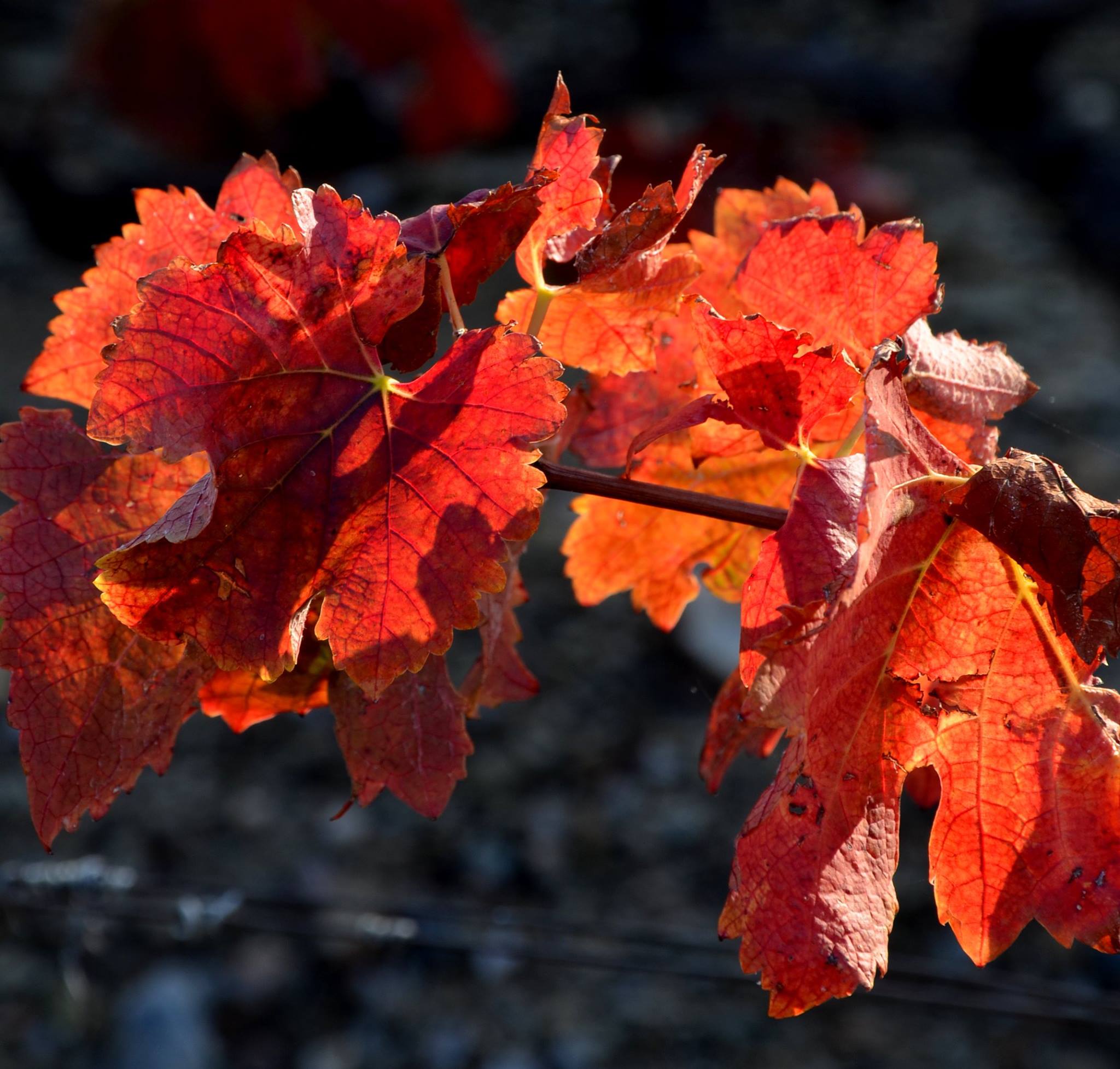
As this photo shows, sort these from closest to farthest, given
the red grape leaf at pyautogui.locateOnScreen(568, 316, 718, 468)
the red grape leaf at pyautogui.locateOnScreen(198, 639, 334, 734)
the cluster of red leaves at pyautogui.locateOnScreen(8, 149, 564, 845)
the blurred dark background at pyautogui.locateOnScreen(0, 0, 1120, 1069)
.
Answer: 1. the cluster of red leaves at pyautogui.locateOnScreen(8, 149, 564, 845)
2. the red grape leaf at pyautogui.locateOnScreen(198, 639, 334, 734)
3. the red grape leaf at pyautogui.locateOnScreen(568, 316, 718, 468)
4. the blurred dark background at pyautogui.locateOnScreen(0, 0, 1120, 1069)

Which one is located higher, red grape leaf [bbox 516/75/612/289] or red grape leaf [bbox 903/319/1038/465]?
red grape leaf [bbox 516/75/612/289]

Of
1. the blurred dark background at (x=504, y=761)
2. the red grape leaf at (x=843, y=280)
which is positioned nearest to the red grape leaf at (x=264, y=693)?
the red grape leaf at (x=843, y=280)

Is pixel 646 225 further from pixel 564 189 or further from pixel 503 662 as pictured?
pixel 503 662

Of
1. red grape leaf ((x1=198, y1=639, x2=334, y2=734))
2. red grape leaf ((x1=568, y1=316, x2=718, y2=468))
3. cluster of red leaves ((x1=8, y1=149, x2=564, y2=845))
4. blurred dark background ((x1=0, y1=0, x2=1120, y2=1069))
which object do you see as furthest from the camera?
blurred dark background ((x1=0, y1=0, x2=1120, y2=1069))

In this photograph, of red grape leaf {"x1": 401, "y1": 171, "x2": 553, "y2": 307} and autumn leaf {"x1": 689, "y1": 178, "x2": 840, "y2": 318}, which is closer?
red grape leaf {"x1": 401, "y1": 171, "x2": 553, "y2": 307}

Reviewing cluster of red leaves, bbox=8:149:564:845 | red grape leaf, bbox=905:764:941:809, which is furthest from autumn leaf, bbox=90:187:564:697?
red grape leaf, bbox=905:764:941:809

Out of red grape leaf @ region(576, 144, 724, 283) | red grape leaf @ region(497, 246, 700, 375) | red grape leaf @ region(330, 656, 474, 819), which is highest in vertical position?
red grape leaf @ region(576, 144, 724, 283)

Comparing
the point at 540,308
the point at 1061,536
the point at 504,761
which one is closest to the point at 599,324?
the point at 540,308

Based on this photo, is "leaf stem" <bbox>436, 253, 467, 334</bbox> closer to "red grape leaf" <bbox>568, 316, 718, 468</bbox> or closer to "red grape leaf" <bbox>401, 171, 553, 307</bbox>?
Answer: "red grape leaf" <bbox>401, 171, 553, 307</bbox>

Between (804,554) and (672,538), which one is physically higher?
(804,554)
